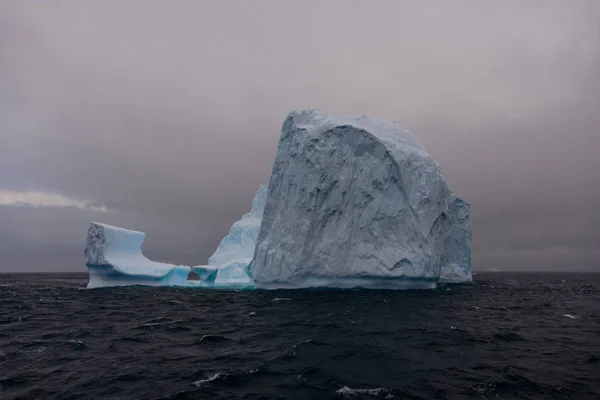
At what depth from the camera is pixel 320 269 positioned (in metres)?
23.0

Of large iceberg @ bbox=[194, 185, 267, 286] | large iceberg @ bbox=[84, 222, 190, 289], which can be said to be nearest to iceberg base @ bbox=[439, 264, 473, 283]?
large iceberg @ bbox=[194, 185, 267, 286]

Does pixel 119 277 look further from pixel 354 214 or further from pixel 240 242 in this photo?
pixel 354 214

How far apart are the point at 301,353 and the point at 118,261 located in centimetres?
2179

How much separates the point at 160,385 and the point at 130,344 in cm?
376

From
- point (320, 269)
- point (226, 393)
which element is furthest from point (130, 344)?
point (320, 269)

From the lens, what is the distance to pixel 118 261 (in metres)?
27.5

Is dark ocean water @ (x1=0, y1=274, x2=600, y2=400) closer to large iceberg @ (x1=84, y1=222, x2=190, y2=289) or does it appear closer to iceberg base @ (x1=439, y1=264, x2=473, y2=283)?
large iceberg @ (x1=84, y1=222, x2=190, y2=289)

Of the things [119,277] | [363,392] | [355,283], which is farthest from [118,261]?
[363,392]

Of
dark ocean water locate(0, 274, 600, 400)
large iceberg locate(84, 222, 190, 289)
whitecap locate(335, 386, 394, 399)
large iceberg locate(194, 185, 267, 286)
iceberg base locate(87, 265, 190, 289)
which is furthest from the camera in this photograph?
large iceberg locate(194, 185, 267, 286)

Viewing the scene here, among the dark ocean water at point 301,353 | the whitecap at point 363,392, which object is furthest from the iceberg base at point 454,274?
the whitecap at point 363,392

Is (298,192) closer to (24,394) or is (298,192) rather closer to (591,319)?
(591,319)

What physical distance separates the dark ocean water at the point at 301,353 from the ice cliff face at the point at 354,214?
6712 millimetres

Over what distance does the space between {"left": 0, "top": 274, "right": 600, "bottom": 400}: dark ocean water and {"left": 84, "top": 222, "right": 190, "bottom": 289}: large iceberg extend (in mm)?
10482

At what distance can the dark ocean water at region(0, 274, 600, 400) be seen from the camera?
7.13 metres
